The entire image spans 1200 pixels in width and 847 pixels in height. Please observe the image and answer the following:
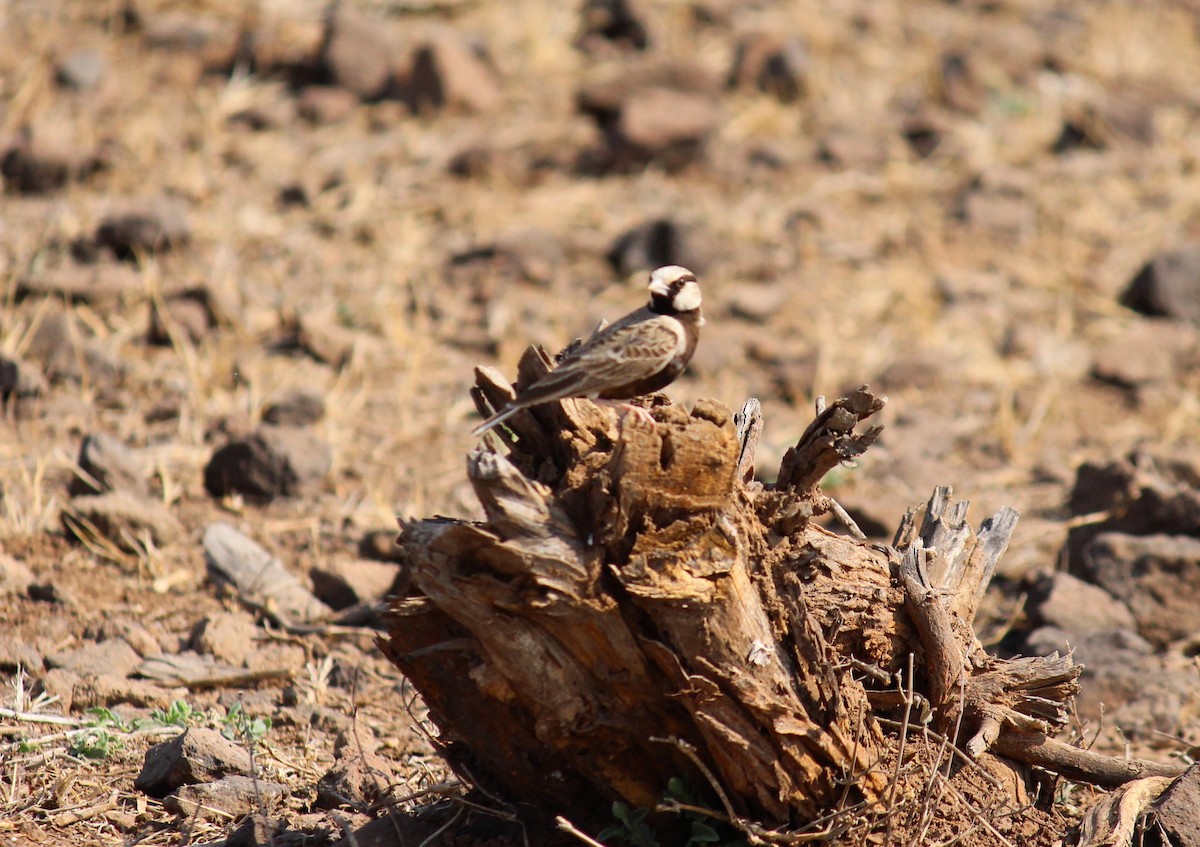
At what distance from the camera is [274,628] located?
18.7ft

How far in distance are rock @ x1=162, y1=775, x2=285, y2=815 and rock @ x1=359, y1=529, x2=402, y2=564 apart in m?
2.02

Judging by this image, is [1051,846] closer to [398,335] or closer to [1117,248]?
[398,335]

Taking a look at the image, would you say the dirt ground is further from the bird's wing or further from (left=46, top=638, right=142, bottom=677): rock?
the bird's wing

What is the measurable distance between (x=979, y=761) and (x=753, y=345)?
5.04m

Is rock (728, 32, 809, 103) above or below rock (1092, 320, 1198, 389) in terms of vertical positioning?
above

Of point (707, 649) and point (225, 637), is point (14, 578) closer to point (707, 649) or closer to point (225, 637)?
point (225, 637)

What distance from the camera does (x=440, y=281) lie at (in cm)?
926

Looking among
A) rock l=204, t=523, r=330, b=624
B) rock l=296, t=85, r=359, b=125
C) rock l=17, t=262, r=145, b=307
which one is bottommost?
rock l=204, t=523, r=330, b=624

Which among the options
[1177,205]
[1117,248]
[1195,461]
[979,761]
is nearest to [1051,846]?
[979,761]

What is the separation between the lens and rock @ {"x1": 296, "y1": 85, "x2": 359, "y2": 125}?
420 inches

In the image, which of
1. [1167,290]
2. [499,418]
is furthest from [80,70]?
[1167,290]

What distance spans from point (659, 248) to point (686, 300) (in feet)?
15.1

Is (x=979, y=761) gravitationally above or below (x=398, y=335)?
above

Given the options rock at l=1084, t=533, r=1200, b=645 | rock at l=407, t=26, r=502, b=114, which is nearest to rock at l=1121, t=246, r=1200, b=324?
rock at l=1084, t=533, r=1200, b=645
